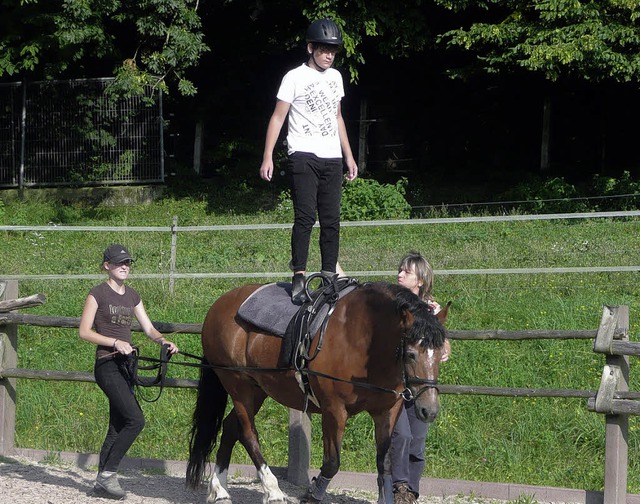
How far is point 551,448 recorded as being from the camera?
25.1 feet

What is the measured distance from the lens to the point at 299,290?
20.3ft

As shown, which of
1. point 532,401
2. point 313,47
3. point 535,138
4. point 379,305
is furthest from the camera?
point 535,138

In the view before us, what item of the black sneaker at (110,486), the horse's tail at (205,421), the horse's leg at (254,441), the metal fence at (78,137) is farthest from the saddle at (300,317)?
the metal fence at (78,137)

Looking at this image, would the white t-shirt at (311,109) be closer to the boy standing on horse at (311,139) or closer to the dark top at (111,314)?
the boy standing on horse at (311,139)

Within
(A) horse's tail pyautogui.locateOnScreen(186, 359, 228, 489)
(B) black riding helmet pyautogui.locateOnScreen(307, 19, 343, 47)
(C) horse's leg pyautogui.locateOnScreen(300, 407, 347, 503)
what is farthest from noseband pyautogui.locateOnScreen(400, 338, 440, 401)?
(B) black riding helmet pyautogui.locateOnScreen(307, 19, 343, 47)

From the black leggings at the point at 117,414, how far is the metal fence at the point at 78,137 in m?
12.9

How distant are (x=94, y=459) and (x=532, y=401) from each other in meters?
3.71

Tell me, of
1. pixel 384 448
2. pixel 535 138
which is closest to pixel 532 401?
pixel 384 448

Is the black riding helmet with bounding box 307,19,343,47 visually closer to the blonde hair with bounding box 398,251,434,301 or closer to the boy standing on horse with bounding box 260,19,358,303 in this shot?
the boy standing on horse with bounding box 260,19,358,303

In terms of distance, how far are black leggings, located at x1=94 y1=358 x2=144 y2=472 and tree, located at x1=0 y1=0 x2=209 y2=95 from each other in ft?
33.7

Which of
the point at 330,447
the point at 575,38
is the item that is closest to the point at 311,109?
the point at 330,447

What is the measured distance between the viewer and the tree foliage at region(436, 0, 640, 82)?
1398 centimetres

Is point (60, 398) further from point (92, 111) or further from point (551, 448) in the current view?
point (92, 111)

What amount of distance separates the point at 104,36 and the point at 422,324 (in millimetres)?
13022
